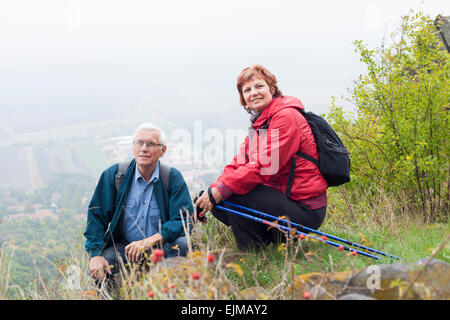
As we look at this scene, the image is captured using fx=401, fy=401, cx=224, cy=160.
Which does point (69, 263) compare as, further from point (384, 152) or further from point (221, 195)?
point (384, 152)

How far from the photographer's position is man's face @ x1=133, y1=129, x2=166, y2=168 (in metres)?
3.65

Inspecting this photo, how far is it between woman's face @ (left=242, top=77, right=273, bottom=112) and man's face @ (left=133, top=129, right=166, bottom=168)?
95cm

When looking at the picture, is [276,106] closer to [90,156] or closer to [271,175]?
[271,175]

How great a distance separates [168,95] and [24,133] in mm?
61730

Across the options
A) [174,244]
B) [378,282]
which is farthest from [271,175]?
[378,282]

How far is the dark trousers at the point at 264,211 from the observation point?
360 cm

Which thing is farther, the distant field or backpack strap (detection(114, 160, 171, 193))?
the distant field

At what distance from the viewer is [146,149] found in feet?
12.1

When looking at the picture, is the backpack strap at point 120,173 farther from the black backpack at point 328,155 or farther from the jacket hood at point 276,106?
the black backpack at point 328,155

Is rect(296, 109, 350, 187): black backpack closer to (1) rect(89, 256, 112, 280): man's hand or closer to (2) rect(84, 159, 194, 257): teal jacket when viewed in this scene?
(2) rect(84, 159, 194, 257): teal jacket

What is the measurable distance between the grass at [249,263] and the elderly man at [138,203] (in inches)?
8.7

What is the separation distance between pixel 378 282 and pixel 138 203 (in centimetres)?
220

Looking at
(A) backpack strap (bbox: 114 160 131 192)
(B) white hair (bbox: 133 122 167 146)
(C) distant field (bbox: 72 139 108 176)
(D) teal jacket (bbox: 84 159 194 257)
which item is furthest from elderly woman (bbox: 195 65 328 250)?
(C) distant field (bbox: 72 139 108 176)

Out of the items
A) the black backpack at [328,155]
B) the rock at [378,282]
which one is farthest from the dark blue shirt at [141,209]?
the rock at [378,282]
